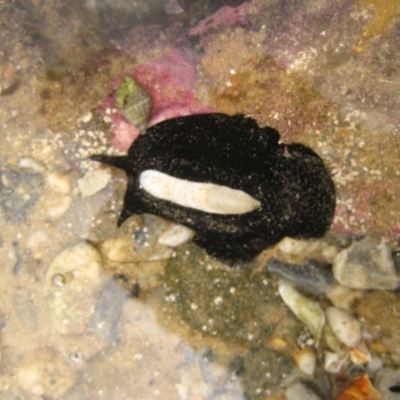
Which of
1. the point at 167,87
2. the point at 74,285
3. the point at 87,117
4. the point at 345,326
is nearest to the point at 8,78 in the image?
the point at 87,117

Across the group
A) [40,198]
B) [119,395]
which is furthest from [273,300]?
[40,198]

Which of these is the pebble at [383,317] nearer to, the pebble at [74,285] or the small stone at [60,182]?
the pebble at [74,285]

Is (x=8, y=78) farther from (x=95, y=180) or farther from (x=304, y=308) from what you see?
(x=304, y=308)

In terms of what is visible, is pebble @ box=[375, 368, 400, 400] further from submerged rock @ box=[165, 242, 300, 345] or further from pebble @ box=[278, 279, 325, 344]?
submerged rock @ box=[165, 242, 300, 345]

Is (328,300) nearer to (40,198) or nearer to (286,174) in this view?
(286,174)

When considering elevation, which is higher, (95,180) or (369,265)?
(95,180)
